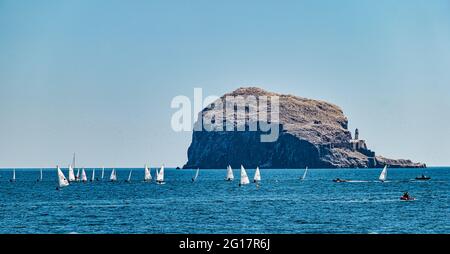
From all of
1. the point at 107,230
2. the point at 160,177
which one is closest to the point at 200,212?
the point at 107,230

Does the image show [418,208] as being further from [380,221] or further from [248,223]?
[248,223]

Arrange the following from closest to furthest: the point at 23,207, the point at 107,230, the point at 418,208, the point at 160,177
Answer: the point at 107,230
the point at 418,208
the point at 23,207
the point at 160,177

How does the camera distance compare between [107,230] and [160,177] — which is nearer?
[107,230]

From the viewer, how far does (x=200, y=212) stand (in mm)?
81375

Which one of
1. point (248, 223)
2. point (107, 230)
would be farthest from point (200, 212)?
point (107, 230)
